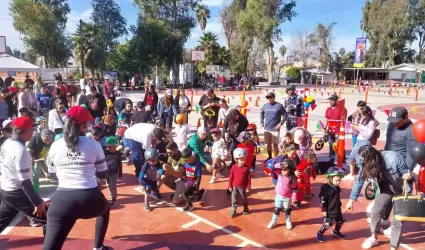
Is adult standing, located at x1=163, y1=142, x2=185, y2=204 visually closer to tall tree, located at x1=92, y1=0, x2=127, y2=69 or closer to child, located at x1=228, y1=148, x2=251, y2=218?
child, located at x1=228, y1=148, x2=251, y2=218

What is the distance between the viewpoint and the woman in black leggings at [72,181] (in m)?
3.00

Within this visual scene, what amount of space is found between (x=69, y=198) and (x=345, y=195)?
521 centimetres

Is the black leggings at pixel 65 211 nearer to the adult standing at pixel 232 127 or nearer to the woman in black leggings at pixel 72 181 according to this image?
the woman in black leggings at pixel 72 181

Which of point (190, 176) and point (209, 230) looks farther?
point (190, 176)

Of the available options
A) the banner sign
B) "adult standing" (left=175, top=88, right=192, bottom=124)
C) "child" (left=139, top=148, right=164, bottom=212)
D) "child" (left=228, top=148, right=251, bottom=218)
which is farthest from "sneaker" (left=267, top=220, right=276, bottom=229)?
the banner sign

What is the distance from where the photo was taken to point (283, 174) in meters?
5.06

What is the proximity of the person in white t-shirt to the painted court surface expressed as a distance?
0.80 m

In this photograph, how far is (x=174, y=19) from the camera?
3878 cm

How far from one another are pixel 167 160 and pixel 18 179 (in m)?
2.68

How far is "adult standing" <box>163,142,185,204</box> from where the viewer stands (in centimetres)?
569

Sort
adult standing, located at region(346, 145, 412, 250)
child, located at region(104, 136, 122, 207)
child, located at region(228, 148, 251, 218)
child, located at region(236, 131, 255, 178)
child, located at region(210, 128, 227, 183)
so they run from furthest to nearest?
1. child, located at region(210, 128, 227, 183)
2. child, located at region(236, 131, 255, 178)
3. child, located at region(104, 136, 122, 207)
4. child, located at region(228, 148, 251, 218)
5. adult standing, located at region(346, 145, 412, 250)

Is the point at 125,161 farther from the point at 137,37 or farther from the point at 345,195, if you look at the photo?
the point at 137,37

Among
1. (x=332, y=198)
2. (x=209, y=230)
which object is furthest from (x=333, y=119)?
(x=209, y=230)

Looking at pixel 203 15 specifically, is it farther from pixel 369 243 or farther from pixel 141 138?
pixel 369 243
